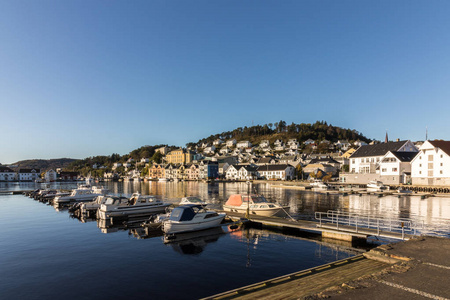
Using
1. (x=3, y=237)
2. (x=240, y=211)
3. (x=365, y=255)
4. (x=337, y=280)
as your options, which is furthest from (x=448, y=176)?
(x=3, y=237)

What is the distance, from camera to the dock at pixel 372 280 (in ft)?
33.4

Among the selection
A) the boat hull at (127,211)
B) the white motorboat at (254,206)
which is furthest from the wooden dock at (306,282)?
the boat hull at (127,211)

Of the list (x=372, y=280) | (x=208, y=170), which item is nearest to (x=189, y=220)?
(x=372, y=280)

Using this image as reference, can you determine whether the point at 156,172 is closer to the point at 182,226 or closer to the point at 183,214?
the point at 183,214

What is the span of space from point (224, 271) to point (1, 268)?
589 inches

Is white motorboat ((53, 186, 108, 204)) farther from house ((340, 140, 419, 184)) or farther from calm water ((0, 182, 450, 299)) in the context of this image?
house ((340, 140, 419, 184))

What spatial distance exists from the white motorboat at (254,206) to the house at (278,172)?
326ft

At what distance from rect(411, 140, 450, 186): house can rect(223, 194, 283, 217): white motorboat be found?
2638 inches

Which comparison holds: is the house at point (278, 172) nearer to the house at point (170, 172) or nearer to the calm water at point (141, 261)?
the house at point (170, 172)

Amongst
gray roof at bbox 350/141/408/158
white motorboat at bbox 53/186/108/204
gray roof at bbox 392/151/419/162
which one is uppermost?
gray roof at bbox 350/141/408/158

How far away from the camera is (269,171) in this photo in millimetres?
140250

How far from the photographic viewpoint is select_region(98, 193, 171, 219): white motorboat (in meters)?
36.5

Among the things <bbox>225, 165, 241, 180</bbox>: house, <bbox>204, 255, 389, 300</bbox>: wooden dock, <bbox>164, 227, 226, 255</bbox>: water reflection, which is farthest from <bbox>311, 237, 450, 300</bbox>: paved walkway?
<bbox>225, 165, 241, 180</bbox>: house

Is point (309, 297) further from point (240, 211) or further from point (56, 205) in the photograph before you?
point (56, 205)
